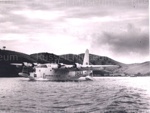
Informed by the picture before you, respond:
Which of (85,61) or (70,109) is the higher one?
(85,61)

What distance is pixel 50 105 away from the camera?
38.3ft

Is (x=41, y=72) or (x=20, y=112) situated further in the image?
(x=41, y=72)

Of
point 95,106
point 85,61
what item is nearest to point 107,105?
point 95,106

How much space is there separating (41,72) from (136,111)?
22.5 meters

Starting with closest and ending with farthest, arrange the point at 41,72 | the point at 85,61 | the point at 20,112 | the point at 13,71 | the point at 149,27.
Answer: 1. the point at 20,112
2. the point at 149,27
3. the point at 41,72
4. the point at 85,61
5. the point at 13,71

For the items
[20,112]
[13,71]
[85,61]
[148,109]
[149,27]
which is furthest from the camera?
[13,71]

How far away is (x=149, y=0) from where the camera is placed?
11836 mm

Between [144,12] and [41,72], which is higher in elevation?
[144,12]

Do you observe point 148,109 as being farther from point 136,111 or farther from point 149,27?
point 149,27

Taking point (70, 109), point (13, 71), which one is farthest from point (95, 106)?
point (13, 71)

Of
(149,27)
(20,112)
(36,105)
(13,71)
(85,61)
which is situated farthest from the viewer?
(13,71)

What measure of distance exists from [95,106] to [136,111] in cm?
183

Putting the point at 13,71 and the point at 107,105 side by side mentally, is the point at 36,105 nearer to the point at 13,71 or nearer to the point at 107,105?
the point at 107,105

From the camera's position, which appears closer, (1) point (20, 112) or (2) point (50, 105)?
(1) point (20, 112)
